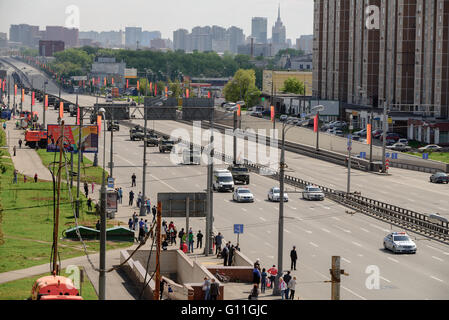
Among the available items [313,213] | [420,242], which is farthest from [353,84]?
[420,242]

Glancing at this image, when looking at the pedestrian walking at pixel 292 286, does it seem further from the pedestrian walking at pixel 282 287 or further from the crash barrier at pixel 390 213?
the crash barrier at pixel 390 213

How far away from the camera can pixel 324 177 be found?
8625cm

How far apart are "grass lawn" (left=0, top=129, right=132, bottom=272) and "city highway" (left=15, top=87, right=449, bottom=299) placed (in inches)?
202

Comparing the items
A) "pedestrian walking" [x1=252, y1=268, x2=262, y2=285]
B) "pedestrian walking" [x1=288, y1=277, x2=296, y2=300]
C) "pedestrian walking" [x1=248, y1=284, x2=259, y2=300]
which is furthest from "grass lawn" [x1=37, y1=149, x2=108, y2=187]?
"pedestrian walking" [x1=248, y1=284, x2=259, y2=300]

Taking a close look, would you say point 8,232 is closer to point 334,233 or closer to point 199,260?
point 199,260

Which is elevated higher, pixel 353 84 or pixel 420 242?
pixel 353 84

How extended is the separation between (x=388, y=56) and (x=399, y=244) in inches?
3785

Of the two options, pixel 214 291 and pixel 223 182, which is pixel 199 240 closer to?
pixel 214 291

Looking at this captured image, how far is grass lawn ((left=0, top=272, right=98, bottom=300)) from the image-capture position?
35875 mm

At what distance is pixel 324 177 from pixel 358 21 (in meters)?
71.5

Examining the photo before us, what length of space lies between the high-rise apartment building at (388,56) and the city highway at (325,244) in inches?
2034

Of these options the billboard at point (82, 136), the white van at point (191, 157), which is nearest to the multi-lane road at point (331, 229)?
the white van at point (191, 157)

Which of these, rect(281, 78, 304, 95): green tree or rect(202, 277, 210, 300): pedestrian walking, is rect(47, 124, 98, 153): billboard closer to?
rect(202, 277, 210, 300): pedestrian walking

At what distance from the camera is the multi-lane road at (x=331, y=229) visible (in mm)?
39250
